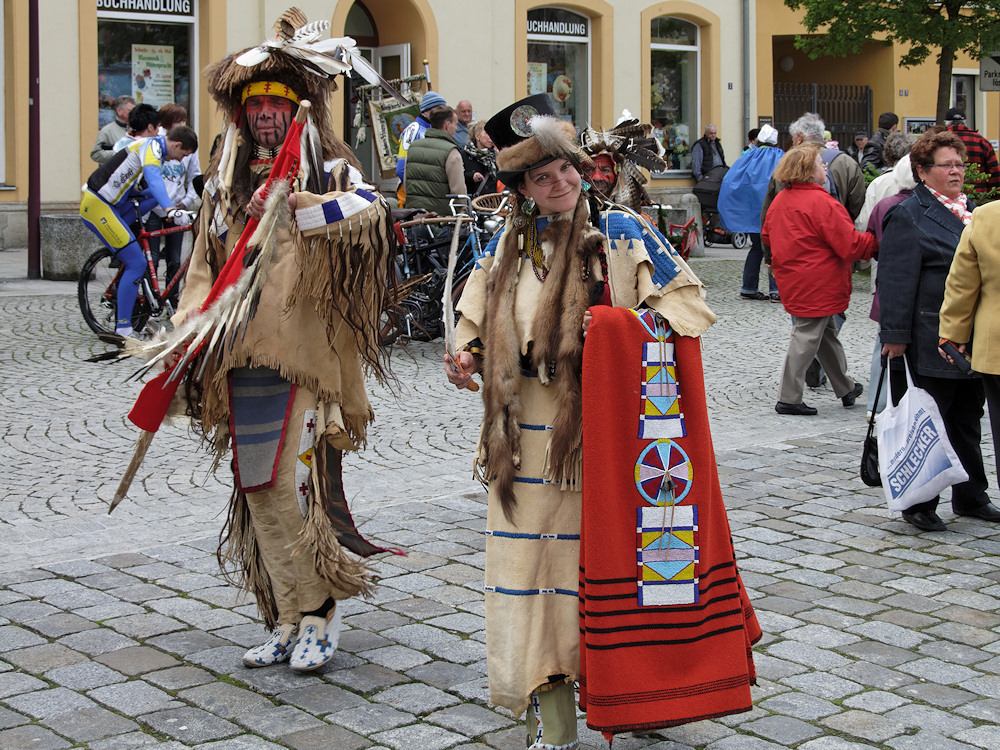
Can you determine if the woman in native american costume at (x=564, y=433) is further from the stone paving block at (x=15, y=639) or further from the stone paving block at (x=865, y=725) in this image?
A: the stone paving block at (x=15, y=639)

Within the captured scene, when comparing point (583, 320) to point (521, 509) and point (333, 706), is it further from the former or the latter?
point (333, 706)

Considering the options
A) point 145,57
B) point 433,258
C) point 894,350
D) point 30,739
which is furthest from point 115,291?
point 145,57

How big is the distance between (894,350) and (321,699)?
3.29 meters

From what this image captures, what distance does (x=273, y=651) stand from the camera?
4246mm

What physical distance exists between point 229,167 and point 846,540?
3276 millimetres

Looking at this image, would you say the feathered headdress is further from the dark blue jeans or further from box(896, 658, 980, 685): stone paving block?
the dark blue jeans

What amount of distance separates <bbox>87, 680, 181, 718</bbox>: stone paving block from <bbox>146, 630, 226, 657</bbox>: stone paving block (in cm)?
30

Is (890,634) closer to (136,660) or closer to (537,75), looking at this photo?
(136,660)

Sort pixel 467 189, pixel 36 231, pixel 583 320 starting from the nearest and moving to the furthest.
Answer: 1. pixel 583 320
2. pixel 467 189
3. pixel 36 231

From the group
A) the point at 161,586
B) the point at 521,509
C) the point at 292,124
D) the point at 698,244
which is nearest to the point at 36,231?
the point at 698,244

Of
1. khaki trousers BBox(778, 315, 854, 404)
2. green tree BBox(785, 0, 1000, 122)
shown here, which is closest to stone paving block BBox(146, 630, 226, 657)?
khaki trousers BBox(778, 315, 854, 404)

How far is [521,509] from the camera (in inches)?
138

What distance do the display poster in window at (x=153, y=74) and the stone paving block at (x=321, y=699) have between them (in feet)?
49.0

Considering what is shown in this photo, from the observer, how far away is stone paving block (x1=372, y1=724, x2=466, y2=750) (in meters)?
3.65
